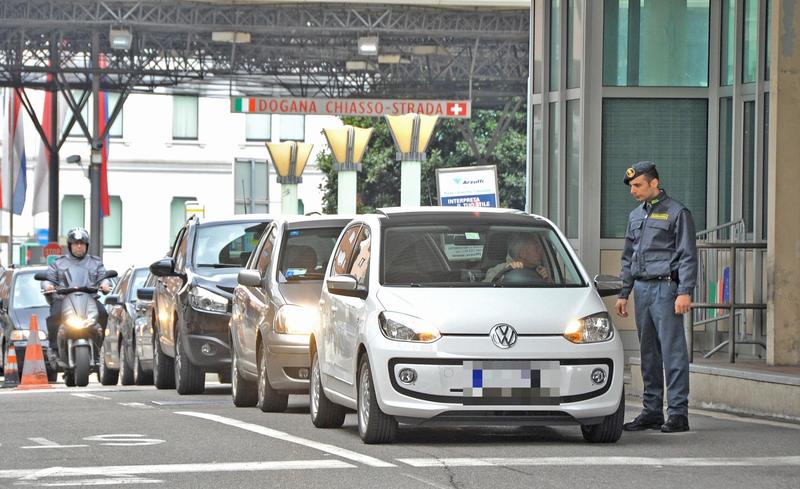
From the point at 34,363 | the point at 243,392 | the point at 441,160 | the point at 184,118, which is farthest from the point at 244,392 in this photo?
the point at 184,118

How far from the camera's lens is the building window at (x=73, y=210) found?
7762cm

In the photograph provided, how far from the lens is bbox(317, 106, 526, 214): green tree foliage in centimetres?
6531

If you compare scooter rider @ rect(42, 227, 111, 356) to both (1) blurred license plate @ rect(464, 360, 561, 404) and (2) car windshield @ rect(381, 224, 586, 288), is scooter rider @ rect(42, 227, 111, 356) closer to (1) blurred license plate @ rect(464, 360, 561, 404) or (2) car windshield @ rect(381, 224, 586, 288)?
(2) car windshield @ rect(381, 224, 586, 288)

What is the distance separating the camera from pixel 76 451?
11.4 meters

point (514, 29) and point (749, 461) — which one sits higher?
point (514, 29)

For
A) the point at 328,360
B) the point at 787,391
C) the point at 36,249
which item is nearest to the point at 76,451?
the point at 328,360

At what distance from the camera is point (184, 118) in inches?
3051

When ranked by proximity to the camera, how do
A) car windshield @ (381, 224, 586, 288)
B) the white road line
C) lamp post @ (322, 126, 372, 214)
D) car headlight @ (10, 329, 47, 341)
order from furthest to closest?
1. lamp post @ (322, 126, 372, 214)
2. car headlight @ (10, 329, 47, 341)
3. car windshield @ (381, 224, 586, 288)
4. the white road line

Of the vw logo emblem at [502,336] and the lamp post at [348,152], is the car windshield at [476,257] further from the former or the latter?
the lamp post at [348,152]

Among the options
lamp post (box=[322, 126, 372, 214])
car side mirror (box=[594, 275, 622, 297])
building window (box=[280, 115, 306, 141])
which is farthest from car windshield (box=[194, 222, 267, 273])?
building window (box=[280, 115, 306, 141])

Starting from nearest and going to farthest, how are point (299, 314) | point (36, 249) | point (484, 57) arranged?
1. point (299, 314)
2. point (484, 57)
3. point (36, 249)

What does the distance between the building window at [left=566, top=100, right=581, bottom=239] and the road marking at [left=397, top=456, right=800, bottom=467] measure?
961 cm

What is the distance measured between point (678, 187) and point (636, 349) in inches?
71.1

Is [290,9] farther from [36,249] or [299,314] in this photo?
[299,314]
